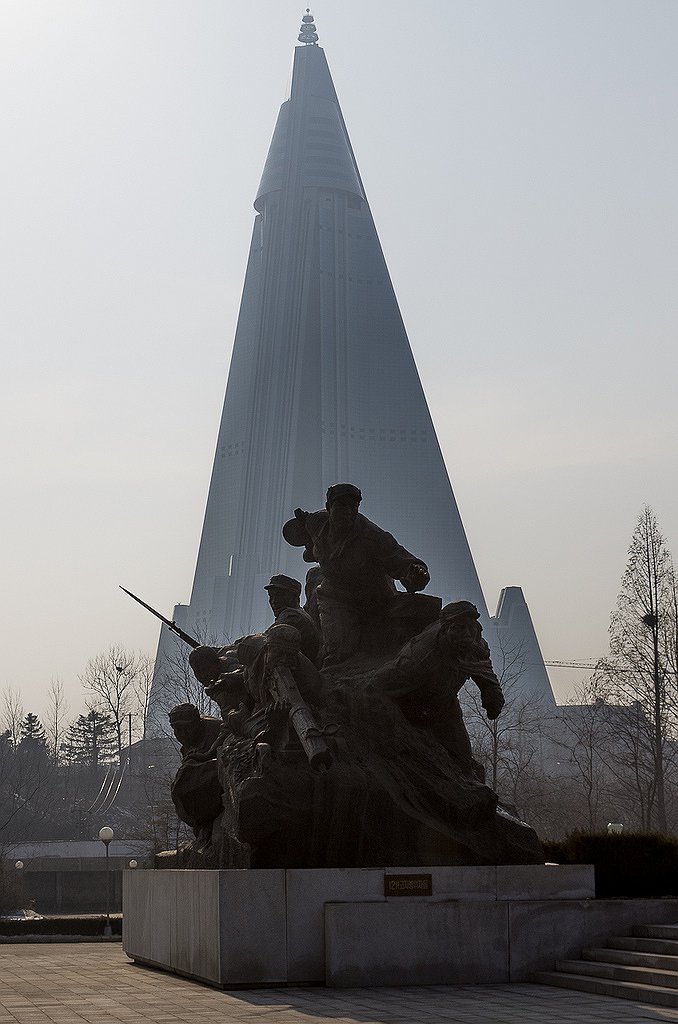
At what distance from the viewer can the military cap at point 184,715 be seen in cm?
1527

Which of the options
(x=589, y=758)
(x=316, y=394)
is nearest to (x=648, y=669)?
(x=589, y=758)

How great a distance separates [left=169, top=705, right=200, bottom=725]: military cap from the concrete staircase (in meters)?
4.78

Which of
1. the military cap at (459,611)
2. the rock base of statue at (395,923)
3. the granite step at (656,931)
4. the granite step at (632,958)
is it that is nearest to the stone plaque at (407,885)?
the rock base of statue at (395,923)

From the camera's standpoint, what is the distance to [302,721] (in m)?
12.6

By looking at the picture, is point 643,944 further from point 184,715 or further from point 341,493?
point 184,715

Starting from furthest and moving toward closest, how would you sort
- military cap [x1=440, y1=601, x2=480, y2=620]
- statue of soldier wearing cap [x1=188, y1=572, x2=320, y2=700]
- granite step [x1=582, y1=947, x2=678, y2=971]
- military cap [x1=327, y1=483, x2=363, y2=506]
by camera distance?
military cap [x1=327, y1=483, x2=363, y2=506] < statue of soldier wearing cap [x1=188, y1=572, x2=320, y2=700] < military cap [x1=440, y1=601, x2=480, y2=620] < granite step [x1=582, y1=947, x2=678, y2=971]

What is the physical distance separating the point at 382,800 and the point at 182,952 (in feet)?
7.87

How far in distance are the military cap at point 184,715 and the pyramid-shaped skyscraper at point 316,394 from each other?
104007mm

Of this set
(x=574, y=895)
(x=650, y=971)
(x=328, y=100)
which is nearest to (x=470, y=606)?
(x=574, y=895)

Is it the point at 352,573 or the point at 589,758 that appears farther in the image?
the point at 589,758

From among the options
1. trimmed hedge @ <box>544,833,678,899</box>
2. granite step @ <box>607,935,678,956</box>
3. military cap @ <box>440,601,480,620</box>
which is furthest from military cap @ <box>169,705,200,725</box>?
granite step @ <box>607,935,678,956</box>

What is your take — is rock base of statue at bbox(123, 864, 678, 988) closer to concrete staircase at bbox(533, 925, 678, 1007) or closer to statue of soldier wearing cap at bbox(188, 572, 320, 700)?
concrete staircase at bbox(533, 925, 678, 1007)

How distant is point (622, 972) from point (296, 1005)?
2647mm

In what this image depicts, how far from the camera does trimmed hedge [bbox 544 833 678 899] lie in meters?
15.6
